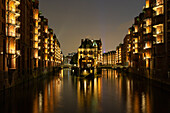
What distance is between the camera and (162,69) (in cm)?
5334

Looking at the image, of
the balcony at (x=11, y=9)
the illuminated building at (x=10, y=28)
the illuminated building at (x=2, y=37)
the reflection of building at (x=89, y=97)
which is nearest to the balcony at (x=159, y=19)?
the reflection of building at (x=89, y=97)

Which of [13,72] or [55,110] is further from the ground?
[13,72]

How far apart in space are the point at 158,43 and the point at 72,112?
40.1m

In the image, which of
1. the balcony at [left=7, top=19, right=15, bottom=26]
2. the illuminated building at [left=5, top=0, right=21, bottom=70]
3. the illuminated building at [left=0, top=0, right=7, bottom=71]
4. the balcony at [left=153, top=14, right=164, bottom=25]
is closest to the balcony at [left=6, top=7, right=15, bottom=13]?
the illuminated building at [left=5, top=0, right=21, bottom=70]

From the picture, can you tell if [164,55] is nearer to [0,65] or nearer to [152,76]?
[152,76]

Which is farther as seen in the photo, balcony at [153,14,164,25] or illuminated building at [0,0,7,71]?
balcony at [153,14,164,25]

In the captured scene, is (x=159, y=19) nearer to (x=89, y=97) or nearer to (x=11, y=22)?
(x=89, y=97)

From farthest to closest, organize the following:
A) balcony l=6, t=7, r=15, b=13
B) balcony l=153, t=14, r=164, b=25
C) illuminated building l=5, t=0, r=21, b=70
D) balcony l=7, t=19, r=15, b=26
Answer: balcony l=153, t=14, r=164, b=25 < balcony l=6, t=7, r=15, b=13 < balcony l=7, t=19, r=15, b=26 < illuminated building l=5, t=0, r=21, b=70

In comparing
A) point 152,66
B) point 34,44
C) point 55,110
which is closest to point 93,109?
point 55,110

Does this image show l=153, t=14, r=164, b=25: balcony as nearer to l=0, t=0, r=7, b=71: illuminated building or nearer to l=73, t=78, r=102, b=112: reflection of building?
l=73, t=78, r=102, b=112: reflection of building

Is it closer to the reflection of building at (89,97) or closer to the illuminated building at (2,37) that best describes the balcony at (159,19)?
the reflection of building at (89,97)

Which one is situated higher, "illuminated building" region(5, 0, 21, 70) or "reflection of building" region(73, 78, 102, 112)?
"illuminated building" region(5, 0, 21, 70)

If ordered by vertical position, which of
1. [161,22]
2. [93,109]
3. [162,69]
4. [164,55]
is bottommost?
[93,109]

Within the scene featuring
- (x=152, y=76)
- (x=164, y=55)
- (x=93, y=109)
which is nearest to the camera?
(x=93, y=109)
